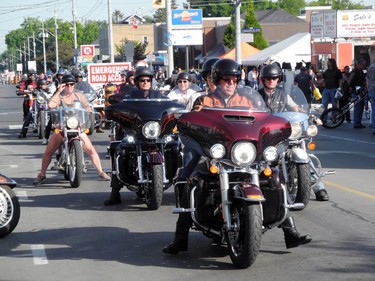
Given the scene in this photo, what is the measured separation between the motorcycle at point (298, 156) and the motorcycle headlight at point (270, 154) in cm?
269

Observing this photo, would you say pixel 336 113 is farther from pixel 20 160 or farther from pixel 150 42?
pixel 150 42

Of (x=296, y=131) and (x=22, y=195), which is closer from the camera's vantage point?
(x=296, y=131)

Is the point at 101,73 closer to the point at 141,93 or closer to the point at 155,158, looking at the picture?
the point at 141,93

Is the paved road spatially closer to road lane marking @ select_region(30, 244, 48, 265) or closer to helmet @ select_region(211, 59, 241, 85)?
road lane marking @ select_region(30, 244, 48, 265)

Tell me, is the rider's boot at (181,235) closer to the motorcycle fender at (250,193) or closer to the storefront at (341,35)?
the motorcycle fender at (250,193)

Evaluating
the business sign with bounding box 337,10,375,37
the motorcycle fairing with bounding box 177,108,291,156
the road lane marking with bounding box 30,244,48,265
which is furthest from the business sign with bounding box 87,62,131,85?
the motorcycle fairing with bounding box 177,108,291,156

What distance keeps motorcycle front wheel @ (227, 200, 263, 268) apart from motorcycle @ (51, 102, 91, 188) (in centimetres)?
621

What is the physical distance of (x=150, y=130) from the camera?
11062 mm

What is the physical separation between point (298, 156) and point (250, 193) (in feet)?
10.3

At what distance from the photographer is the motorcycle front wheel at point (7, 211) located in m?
9.39

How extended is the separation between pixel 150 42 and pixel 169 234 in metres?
133

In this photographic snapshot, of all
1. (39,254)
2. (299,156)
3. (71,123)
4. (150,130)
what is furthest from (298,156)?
(71,123)

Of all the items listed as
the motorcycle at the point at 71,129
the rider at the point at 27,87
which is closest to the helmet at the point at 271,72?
the motorcycle at the point at 71,129

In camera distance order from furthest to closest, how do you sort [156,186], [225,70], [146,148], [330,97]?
[330,97], [146,148], [156,186], [225,70]
